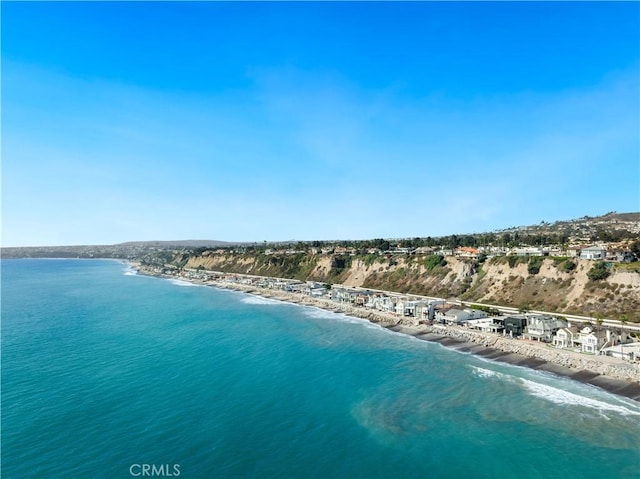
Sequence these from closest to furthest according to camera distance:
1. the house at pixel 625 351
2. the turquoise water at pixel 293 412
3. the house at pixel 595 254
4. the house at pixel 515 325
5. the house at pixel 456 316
→ the turquoise water at pixel 293 412
the house at pixel 625 351
the house at pixel 515 325
the house at pixel 456 316
the house at pixel 595 254

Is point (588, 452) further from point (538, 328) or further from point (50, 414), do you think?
point (50, 414)

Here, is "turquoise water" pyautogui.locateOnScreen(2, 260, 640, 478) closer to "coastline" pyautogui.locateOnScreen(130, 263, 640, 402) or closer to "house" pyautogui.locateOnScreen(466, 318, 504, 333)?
"coastline" pyautogui.locateOnScreen(130, 263, 640, 402)

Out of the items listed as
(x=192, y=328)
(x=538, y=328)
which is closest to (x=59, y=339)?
(x=192, y=328)

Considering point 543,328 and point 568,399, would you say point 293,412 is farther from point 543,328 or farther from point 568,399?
point 543,328

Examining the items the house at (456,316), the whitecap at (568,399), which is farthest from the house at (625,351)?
the house at (456,316)

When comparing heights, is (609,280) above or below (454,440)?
above

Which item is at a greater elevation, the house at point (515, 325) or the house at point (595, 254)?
the house at point (595, 254)

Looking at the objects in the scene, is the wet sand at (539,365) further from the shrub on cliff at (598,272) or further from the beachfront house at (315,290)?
the beachfront house at (315,290)
